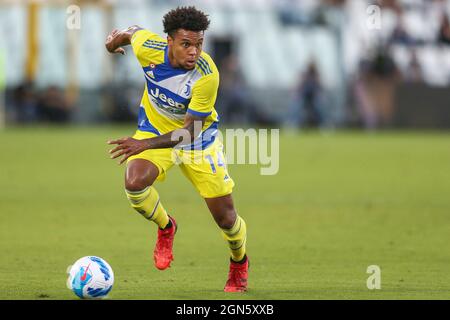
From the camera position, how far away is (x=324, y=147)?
2600 cm

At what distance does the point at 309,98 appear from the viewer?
104 ft

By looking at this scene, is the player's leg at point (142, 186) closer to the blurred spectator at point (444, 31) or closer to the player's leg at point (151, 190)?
the player's leg at point (151, 190)

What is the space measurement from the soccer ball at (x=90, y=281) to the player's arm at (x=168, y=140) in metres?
1.01

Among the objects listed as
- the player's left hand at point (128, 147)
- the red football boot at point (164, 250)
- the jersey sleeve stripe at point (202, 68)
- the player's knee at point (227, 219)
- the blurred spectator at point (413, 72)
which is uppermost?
the blurred spectator at point (413, 72)

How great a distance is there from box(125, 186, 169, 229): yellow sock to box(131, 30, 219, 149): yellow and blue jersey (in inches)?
22.5

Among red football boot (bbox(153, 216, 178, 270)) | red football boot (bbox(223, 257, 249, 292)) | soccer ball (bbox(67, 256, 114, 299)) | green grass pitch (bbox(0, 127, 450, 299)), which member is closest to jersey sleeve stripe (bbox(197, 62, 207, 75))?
red football boot (bbox(153, 216, 178, 270))

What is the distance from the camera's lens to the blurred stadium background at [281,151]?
984 centimetres

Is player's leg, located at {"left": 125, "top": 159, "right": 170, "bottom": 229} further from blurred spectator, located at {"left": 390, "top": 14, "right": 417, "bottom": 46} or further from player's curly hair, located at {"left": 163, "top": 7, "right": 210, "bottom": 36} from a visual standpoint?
blurred spectator, located at {"left": 390, "top": 14, "right": 417, "bottom": 46}

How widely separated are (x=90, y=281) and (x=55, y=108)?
25.5m

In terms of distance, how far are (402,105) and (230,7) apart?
815cm

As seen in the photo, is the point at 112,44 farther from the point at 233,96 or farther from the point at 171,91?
the point at 233,96

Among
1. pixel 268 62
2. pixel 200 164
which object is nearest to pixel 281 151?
pixel 268 62

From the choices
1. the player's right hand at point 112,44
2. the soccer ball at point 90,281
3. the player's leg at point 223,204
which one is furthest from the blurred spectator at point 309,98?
the soccer ball at point 90,281

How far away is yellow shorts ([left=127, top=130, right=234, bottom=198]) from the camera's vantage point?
8.94 metres
